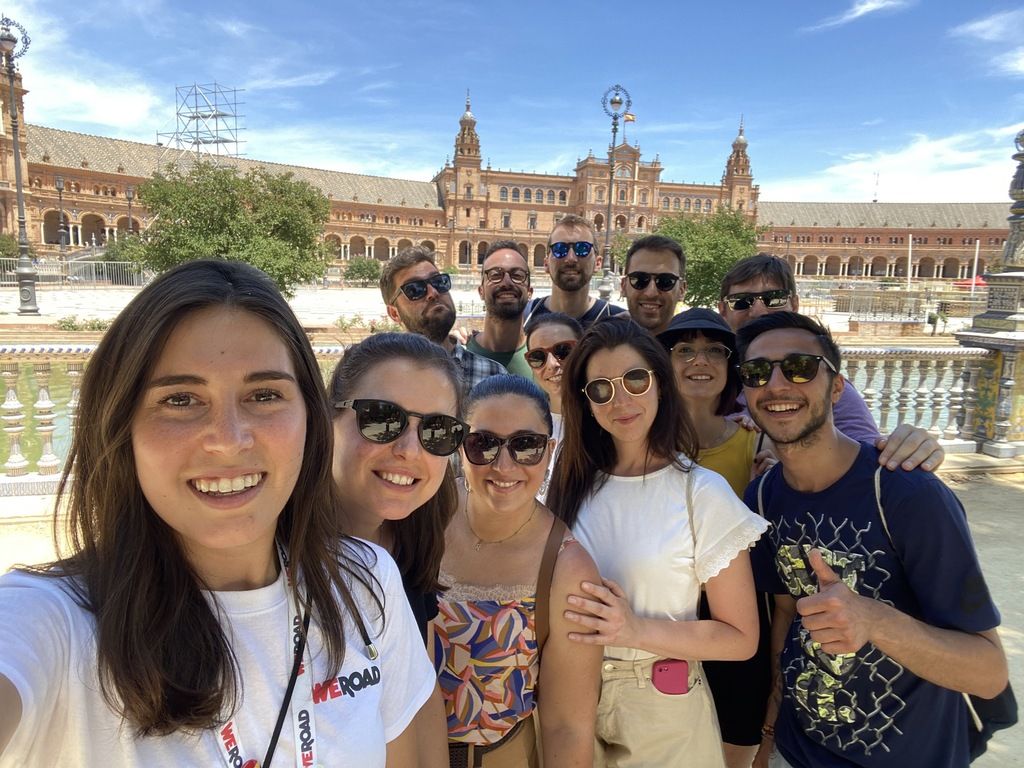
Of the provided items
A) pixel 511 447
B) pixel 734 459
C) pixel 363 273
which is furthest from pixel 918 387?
pixel 363 273

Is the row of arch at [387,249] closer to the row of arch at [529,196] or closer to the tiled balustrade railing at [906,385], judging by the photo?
the row of arch at [529,196]

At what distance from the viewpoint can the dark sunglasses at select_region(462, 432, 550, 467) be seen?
1.86 metres

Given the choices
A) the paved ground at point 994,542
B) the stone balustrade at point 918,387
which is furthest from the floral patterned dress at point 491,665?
the stone balustrade at point 918,387

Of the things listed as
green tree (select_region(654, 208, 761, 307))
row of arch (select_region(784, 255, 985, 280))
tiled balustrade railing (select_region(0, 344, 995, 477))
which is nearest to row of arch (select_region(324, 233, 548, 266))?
row of arch (select_region(784, 255, 985, 280))

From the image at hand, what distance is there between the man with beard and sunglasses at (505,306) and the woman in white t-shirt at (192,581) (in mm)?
2786

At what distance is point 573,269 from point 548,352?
4.35ft

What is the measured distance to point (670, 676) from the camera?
190cm

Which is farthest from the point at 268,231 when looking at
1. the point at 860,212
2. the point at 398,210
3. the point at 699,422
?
the point at 860,212

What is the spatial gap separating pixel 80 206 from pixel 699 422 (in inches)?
2674

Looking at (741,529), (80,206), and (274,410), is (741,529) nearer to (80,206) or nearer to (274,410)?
(274,410)

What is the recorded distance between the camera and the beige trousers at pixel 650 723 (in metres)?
1.88

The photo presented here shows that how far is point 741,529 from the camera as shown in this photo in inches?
73.7

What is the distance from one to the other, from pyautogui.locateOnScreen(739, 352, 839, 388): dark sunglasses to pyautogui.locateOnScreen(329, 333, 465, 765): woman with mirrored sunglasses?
1.07m

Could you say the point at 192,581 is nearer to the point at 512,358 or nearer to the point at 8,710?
the point at 8,710
